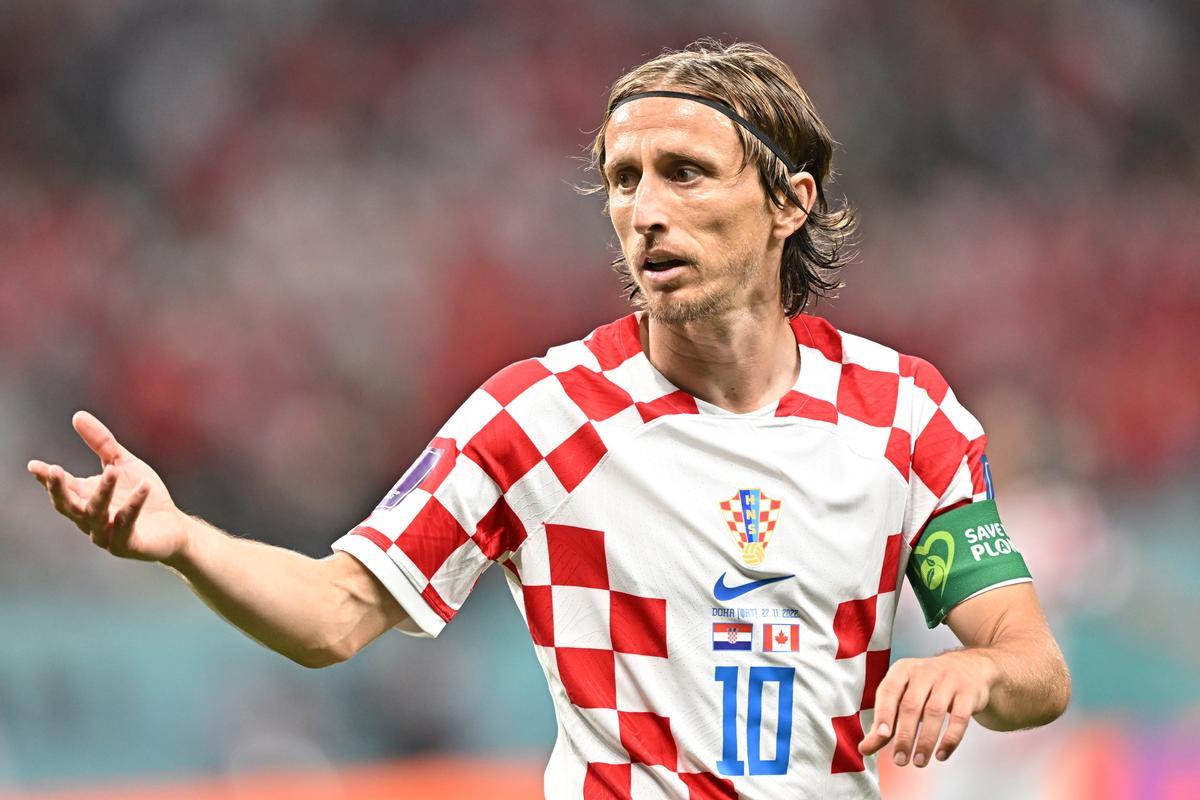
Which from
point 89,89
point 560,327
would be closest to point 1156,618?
point 560,327

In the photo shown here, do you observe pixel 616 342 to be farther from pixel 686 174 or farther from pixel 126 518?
pixel 126 518

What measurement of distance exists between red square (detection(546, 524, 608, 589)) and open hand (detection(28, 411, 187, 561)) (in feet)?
2.16

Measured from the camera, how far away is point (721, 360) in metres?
2.54

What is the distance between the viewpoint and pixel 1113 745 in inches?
228

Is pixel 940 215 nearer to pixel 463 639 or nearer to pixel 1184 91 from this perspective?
pixel 1184 91

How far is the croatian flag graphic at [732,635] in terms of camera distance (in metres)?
2.36

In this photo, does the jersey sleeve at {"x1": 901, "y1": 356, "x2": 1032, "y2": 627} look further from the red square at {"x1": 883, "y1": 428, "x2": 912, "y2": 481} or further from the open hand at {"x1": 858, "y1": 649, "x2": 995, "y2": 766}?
the open hand at {"x1": 858, "y1": 649, "x2": 995, "y2": 766}

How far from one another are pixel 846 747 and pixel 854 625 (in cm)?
21

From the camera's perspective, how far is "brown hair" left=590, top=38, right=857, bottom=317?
2619mm

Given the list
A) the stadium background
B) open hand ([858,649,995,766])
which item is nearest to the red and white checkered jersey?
open hand ([858,649,995,766])

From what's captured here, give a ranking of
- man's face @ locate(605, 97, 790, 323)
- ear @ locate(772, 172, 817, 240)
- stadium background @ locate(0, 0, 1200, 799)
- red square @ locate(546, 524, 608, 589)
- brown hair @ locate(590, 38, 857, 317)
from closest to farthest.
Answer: red square @ locate(546, 524, 608, 589), man's face @ locate(605, 97, 790, 323), brown hair @ locate(590, 38, 857, 317), ear @ locate(772, 172, 817, 240), stadium background @ locate(0, 0, 1200, 799)

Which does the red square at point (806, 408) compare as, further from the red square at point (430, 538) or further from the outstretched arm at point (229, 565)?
the outstretched arm at point (229, 565)

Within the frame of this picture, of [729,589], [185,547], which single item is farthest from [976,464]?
[185,547]

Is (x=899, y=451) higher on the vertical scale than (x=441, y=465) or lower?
higher
